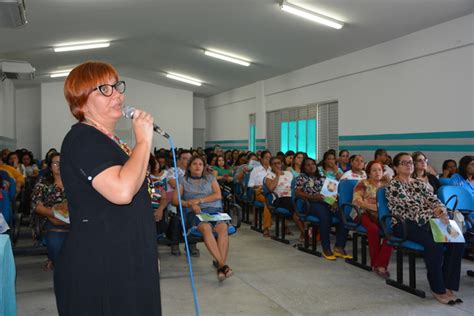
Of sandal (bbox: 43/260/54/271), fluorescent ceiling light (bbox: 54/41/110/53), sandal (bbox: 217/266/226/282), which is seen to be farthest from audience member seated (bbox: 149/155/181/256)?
fluorescent ceiling light (bbox: 54/41/110/53)

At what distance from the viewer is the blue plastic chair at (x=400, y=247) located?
392 cm

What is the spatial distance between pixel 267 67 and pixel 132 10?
4611 mm

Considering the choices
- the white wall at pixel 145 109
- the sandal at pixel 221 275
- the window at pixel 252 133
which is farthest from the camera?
the white wall at pixel 145 109

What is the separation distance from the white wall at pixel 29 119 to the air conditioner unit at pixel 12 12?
1111 cm

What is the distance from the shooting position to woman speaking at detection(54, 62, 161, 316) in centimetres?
129

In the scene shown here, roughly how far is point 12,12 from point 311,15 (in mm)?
4297

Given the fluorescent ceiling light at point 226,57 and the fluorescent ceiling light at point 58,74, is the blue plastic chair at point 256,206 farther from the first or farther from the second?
the fluorescent ceiling light at point 58,74

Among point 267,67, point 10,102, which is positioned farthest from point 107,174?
point 10,102

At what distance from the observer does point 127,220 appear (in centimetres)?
133

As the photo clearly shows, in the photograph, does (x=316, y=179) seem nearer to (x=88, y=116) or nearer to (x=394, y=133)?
(x=394, y=133)

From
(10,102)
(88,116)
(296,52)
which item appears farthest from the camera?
(10,102)

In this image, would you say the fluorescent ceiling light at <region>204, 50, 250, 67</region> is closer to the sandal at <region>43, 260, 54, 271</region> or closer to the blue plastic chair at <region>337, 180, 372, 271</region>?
the blue plastic chair at <region>337, 180, 372, 271</region>

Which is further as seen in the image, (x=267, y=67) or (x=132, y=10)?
(x=267, y=67)

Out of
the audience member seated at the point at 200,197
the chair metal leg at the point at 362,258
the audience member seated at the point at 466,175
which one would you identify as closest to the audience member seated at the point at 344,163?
the audience member seated at the point at 466,175
